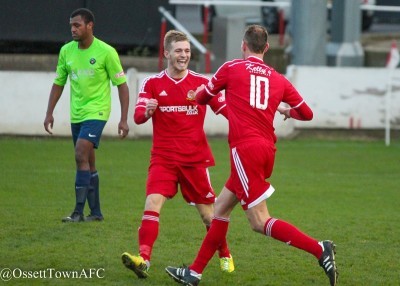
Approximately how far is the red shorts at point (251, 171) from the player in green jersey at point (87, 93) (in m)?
3.08

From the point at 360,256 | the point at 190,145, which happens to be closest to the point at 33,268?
the point at 190,145

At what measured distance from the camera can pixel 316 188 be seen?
1409 centimetres

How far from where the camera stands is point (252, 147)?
7.79 meters

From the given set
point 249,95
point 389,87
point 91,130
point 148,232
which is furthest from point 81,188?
point 389,87

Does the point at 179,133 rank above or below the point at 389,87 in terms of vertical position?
above

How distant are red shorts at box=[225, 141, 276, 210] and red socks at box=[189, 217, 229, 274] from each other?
1.00ft

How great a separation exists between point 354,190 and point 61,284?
685 centimetres

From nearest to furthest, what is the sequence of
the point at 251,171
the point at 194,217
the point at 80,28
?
1. the point at 251,171
2. the point at 80,28
3. the point at 194,217

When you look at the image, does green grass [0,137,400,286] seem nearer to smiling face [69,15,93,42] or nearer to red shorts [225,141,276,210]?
red shorts [225,141,276,210]

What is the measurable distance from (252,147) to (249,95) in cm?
40

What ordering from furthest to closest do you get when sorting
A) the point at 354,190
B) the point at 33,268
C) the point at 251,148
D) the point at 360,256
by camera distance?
the point at 354,190, the point at 360,256, the point at 33,268, the point at 251,148

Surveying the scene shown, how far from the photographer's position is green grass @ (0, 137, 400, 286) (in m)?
8.59

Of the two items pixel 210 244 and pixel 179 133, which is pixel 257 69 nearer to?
pixel 179 133

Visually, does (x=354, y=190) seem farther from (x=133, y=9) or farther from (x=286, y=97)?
(x=133, y=9)
